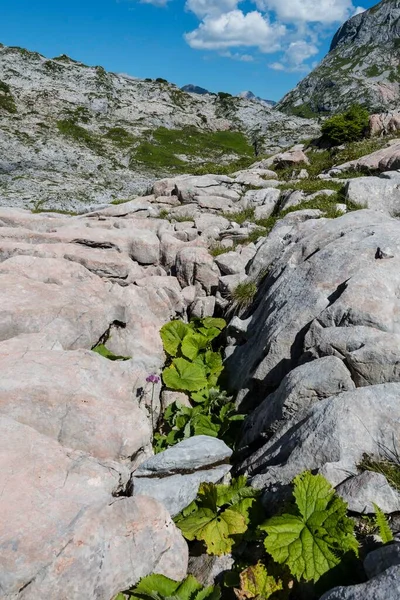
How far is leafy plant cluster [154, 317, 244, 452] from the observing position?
1016 centimetres

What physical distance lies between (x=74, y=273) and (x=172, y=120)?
17046 cm

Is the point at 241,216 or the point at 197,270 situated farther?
the point at 241,216

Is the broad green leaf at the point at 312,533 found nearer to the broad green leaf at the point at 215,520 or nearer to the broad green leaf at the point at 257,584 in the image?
the broad green leaf at the point at 257,584

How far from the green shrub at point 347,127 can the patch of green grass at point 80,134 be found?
85.9 m

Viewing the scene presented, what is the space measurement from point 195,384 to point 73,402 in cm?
428

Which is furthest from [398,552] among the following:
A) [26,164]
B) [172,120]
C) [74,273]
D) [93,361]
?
[172,120]

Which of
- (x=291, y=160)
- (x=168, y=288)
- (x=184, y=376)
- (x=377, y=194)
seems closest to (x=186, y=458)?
(x=184, y=376)

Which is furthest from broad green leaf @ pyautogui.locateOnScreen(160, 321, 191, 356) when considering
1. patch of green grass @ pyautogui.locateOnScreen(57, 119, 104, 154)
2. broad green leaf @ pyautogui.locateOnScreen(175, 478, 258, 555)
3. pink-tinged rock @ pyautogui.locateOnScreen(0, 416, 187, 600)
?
patch of green grass @ pyautogui.locateOnScreen(57, 119, 104, 154)

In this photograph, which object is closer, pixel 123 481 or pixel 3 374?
pixel 123 481

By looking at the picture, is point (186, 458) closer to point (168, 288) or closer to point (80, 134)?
point (168, 288)

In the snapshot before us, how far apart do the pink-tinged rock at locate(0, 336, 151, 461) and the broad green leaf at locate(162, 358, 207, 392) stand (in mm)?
2314

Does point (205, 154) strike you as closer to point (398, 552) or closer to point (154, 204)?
point (154, 204)

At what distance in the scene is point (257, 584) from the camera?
18.5 feet

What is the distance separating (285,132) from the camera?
173500mm
